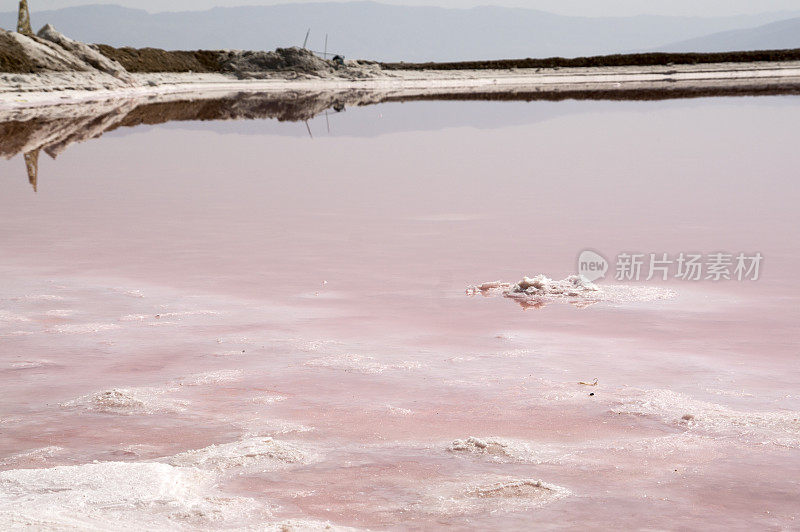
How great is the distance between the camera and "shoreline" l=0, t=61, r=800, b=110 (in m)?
35.3

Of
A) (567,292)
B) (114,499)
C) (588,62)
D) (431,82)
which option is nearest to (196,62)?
(431,82)

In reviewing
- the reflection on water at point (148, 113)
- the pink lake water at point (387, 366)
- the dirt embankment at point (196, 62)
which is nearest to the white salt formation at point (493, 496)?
the pink lake water at point (387, 366)

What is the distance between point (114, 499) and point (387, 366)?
2.20 m

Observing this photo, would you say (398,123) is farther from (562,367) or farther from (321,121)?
(562,367)

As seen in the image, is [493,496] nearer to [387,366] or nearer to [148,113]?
[387,366]

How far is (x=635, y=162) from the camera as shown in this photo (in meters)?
15.8

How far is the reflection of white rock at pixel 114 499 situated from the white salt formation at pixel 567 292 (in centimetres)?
364

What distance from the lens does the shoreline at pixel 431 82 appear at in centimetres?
3528

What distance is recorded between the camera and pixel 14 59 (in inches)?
1502

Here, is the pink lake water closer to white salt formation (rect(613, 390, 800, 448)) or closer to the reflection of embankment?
white salt formation (rect(613, 390, 800, 448))

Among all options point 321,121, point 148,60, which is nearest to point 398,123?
point 321,121

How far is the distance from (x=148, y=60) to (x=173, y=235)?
4893 cm

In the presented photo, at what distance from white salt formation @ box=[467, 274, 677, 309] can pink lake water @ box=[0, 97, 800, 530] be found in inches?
5.3

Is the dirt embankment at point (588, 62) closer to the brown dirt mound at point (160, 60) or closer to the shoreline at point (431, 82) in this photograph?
the shoreline at point (431, 82)
